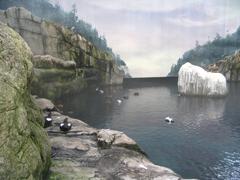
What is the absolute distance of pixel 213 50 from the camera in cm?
18875

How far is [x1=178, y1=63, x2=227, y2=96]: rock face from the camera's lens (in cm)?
8450

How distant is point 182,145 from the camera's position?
42781mm

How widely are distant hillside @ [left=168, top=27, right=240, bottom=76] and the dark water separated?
99.1 m

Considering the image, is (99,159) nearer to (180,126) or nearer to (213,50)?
(180,126)

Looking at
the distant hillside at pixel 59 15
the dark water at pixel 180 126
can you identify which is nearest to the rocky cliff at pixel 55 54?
the dark water at pixel 180 126

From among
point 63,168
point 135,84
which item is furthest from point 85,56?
point 63,168

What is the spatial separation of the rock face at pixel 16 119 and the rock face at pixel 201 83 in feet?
235

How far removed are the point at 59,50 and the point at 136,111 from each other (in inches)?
1582

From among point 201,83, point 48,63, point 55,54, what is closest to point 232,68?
point 201,83

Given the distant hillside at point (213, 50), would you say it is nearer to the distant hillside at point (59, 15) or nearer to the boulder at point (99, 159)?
the distant hillside at point (59, 15)

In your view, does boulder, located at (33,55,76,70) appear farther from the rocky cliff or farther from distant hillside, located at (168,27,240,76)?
distant hillside, located at (168,27,240,76)

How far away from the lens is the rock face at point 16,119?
15602 mm

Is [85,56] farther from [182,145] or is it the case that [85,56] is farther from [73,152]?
[73,152]

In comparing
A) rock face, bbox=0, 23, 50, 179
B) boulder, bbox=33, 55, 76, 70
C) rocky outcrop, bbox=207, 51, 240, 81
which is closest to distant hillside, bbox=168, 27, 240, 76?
rocky outcrop, bbox=207, 51, 240, 81
